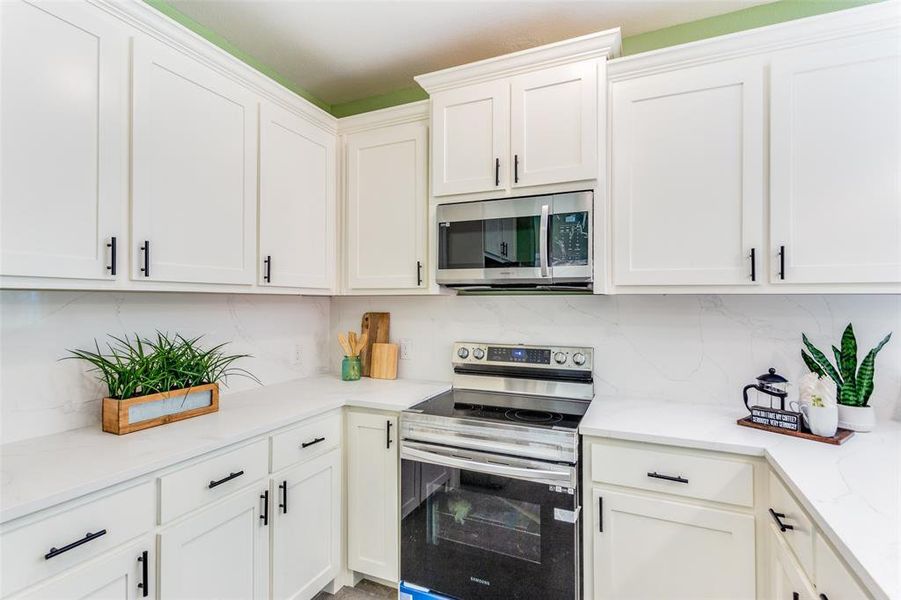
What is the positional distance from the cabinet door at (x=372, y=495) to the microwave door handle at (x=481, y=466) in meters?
0.15

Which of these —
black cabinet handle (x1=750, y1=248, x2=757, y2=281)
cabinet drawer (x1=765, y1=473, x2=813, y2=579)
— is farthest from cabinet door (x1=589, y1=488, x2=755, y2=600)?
black cabinet handle (x1=750, y1=248, x2=757, y2=281)

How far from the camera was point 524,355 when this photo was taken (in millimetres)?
2264

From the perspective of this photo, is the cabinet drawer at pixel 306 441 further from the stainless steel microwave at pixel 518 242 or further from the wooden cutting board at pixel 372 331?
the stainless steel microwave at pixel 518 242

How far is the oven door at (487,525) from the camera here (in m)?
1.60

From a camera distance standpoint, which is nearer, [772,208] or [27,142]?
[27,142]

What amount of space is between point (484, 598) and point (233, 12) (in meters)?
2.73

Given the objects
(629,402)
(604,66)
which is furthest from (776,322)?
(604,66)

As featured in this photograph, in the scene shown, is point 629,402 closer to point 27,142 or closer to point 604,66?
point 604,66

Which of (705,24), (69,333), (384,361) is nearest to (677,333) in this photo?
(705,24)

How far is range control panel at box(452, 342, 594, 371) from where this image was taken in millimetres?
2160

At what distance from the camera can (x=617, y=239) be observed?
1880 millimetres

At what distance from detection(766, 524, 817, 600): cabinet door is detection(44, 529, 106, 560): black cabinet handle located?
1.83 metres

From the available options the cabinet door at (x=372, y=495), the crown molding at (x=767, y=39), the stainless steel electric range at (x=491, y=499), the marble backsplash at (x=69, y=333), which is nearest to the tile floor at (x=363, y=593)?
the cabinet door at (x=372, y=495)

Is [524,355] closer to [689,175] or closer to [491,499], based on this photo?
[491,499]
